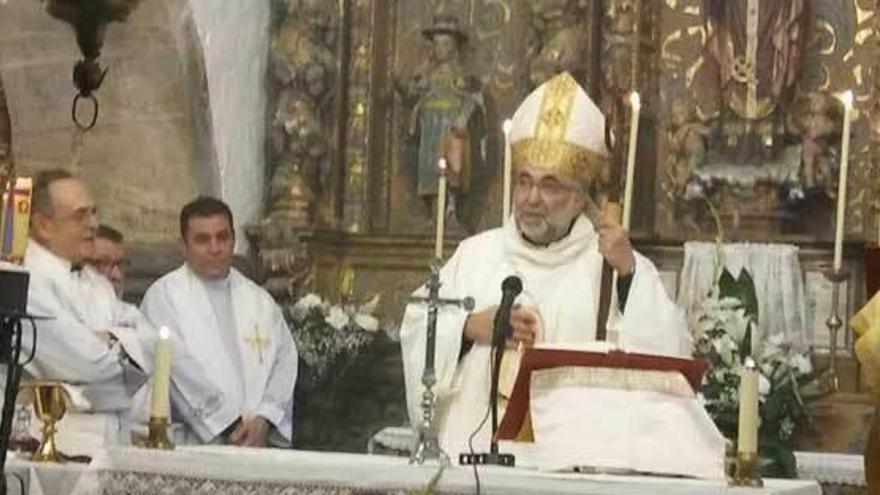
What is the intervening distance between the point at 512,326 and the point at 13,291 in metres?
2.09

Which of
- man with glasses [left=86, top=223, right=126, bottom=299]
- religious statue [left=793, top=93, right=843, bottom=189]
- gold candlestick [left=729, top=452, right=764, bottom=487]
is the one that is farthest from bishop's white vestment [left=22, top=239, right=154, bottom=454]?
religious statue [left=793, top=93, right=843, bottom=189]

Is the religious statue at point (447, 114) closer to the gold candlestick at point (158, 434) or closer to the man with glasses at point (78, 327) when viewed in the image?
the man with glasses at point (78, 327)

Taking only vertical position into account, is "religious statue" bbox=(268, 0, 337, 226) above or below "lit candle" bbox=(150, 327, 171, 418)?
above

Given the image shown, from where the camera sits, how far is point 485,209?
38.0ft

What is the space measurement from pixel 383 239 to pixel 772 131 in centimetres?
211

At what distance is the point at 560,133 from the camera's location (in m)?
7.99

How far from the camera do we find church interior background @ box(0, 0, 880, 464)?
10953 mm

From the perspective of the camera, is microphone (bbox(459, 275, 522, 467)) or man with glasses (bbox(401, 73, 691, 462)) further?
man with glasses (bbox(401, 73, 691, 462))

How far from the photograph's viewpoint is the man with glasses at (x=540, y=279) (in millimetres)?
7367

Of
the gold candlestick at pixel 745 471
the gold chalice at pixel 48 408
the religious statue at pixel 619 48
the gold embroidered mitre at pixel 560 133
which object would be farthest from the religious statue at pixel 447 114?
the gold candlestick at pixel 745 471

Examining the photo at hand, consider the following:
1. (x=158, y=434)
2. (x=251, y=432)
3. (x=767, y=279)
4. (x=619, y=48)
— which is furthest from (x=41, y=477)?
(x=619, y=48)

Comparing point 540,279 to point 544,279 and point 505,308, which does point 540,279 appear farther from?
point 505,308

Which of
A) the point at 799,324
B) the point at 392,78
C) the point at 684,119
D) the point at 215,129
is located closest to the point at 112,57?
the point at 215,129

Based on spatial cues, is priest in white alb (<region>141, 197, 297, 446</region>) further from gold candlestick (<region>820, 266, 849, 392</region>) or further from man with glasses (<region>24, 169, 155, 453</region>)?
gold candlestick (<region>820, 266, 849, 392</region>)
